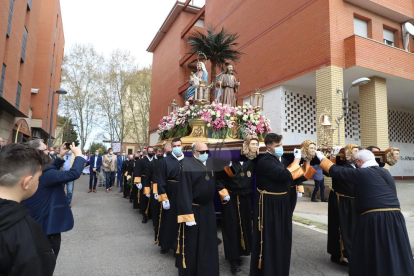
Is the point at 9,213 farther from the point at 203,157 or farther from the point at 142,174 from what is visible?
the point at 142,174

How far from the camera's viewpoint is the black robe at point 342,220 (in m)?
4.17

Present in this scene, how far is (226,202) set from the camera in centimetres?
431

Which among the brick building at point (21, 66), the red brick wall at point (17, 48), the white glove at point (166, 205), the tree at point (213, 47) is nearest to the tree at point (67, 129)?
the brick building at point (21, 66)

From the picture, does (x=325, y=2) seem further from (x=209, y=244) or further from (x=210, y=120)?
(x=209, y=244)

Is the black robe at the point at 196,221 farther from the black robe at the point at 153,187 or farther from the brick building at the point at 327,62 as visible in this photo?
the brick building at the point at 327,62

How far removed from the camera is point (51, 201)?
10.1 ft

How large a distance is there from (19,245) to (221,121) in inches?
192

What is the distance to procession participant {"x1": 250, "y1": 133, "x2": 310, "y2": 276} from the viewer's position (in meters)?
3.43

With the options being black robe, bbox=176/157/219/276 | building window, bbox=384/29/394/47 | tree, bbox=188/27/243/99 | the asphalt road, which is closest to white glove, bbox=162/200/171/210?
black robe, bbox=176/157/219/276

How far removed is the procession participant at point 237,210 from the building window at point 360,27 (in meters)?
10.2

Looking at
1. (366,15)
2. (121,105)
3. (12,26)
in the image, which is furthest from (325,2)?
(121,105)

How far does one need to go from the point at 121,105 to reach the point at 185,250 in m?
28.3

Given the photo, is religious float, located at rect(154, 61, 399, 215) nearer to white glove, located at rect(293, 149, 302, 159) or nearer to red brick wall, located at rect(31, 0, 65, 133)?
white glove, located at rect(293, 149, 302, 159)

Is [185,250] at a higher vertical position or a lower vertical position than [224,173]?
lower
